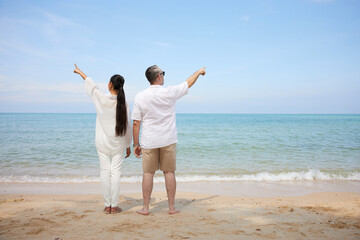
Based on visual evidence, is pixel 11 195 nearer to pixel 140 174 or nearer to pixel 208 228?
pixel 140 174

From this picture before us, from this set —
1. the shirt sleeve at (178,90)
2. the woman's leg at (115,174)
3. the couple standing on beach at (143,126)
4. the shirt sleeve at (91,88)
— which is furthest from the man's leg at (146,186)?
the shirt sleeve at (91,88)

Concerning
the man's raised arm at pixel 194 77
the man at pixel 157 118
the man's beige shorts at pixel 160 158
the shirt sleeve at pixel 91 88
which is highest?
the man's raised arm at pixel 194 77

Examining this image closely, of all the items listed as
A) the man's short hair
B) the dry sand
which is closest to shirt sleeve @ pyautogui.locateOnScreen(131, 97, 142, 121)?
the man's short hair

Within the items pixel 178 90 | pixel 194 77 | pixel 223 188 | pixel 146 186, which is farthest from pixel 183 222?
pixel 223 188

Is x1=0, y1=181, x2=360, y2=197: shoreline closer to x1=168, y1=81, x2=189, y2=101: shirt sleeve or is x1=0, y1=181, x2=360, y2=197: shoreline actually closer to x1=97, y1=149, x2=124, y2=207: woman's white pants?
x1=97, y1=149, x2=124, y2=207: woman's white pants

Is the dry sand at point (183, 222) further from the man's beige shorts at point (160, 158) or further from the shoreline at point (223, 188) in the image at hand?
the shoreline at point (223, 188)

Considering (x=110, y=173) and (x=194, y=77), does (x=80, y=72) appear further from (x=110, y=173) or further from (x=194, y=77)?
(x=194, y=77)

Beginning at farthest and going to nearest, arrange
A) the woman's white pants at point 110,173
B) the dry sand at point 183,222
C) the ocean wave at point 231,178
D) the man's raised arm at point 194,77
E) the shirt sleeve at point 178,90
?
the ocean wave at point 231,178 < the woman's white pants at point 110,173 < the man's raised arm at point 194,77 < the shirt sleeve at point 178,90 < the dry sand at point 183,222

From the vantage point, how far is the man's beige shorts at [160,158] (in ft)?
10.9

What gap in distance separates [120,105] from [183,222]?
1722 mm

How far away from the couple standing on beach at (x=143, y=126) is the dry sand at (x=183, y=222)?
1.16 feet

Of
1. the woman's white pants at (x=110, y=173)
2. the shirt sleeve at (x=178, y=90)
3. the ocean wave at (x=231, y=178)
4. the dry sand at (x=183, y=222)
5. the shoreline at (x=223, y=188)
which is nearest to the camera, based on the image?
the dry sand at (x=183, y=222)

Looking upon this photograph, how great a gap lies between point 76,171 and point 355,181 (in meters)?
8.00

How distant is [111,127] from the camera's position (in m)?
3.42
